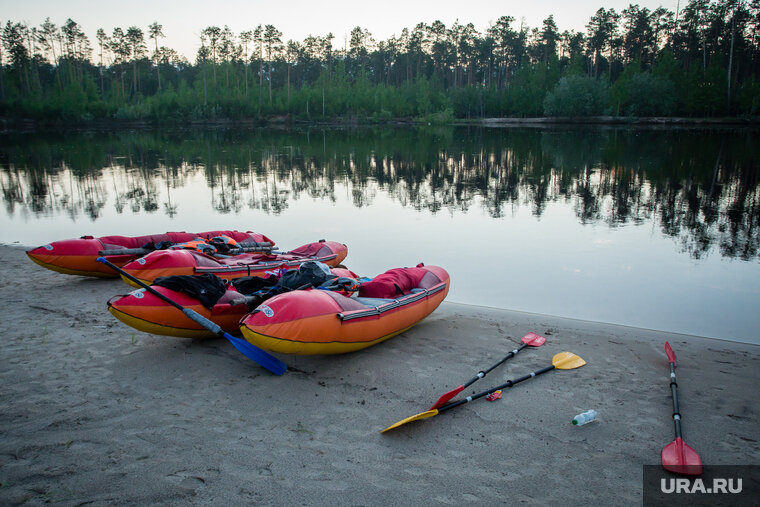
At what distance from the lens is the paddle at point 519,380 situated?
3.87 metres

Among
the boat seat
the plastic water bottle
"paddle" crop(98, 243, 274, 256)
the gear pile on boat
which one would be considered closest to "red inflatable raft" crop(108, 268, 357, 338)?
the gear pile on boat

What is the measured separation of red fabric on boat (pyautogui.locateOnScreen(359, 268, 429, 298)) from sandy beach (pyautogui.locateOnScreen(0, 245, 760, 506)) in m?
Answer: 0.55

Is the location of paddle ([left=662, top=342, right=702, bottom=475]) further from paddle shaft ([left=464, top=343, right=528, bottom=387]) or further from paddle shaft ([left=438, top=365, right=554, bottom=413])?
paddle shaft ([left=464, top=343, right=528, bottom=387])

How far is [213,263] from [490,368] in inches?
165

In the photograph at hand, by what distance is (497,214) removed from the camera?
1316 centimetres

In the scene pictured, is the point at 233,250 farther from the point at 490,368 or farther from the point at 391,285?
the point at 490,368

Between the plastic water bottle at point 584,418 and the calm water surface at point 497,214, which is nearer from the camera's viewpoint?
the plastic water bottle at point 584,418

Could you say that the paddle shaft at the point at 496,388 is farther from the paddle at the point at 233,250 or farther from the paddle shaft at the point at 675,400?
the paddle at the point at 233,250

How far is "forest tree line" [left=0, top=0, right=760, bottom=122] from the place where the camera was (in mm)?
50938

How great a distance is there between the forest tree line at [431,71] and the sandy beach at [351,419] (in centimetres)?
5132

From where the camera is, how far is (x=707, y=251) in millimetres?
9422

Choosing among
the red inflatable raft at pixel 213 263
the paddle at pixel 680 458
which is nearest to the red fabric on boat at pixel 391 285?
the red inflatable raft at pixel 213 263

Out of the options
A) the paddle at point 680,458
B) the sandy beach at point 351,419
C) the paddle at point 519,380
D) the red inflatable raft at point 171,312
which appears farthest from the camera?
the red inflatable raft at point 171,312
